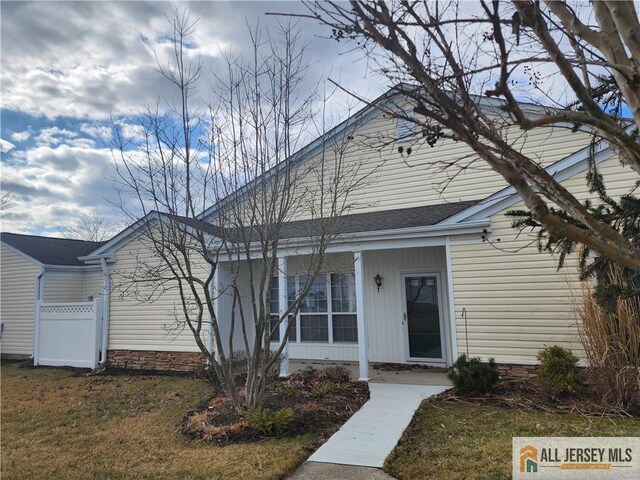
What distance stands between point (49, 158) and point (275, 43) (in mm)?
10031

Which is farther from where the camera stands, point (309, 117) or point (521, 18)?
point (309, 117)

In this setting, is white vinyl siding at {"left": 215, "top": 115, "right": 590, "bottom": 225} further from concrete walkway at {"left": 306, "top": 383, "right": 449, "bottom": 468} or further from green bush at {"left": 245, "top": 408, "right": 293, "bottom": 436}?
green bush at {"left": 245, "top": 408, "right": 293, "bottom": 436}

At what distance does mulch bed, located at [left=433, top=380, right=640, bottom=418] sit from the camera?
570 centimetres

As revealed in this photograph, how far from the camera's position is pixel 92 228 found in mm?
31875

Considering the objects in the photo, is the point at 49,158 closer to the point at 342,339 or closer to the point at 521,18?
the point at 342,339

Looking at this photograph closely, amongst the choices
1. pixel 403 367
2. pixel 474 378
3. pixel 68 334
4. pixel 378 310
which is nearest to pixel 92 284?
pixel 68 334

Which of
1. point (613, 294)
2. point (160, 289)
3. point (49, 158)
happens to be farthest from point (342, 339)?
point (49, 158)

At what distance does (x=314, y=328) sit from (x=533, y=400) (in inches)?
223

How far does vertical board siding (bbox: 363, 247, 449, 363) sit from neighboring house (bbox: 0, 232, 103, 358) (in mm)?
9125

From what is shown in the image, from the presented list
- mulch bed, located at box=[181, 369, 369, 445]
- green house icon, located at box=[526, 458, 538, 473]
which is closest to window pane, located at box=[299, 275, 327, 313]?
mulch bed, located at box=[181, 369, 369, 445]

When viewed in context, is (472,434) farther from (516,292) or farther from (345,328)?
(345,328)

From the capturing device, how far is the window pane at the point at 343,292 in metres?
10.4

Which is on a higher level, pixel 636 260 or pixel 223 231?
pixel 223 231

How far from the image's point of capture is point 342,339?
10.5 metres
